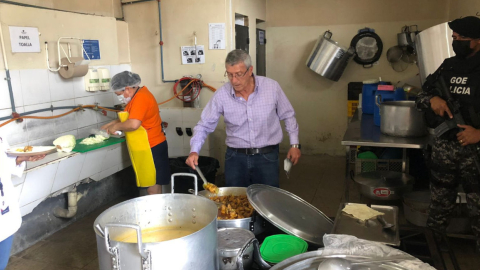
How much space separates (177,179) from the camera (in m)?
3.79

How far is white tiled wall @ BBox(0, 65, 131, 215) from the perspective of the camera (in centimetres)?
292

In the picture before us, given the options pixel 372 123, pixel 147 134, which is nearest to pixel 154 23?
pixel 147 134

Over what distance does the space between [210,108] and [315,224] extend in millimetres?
1211

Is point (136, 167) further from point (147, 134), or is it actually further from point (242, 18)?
point (242, 18)

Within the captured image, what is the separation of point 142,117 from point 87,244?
1.17 meters

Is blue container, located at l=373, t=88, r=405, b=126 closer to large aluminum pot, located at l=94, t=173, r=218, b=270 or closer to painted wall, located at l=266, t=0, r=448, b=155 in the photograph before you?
painted wall, located at l=266, t=0, r=448, b=155

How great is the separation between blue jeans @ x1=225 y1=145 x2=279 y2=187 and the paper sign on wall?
190 cm

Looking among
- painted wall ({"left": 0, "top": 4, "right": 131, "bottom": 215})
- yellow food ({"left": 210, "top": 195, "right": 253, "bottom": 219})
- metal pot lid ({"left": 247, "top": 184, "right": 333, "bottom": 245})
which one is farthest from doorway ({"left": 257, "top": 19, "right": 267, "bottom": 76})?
metal pot lid ({"left": 247, "top": 184, "right": 333, "bottom": 245})

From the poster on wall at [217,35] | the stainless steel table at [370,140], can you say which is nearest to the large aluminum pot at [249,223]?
the stainless steel table at [370,140]

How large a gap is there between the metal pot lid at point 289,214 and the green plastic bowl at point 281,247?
3 cm

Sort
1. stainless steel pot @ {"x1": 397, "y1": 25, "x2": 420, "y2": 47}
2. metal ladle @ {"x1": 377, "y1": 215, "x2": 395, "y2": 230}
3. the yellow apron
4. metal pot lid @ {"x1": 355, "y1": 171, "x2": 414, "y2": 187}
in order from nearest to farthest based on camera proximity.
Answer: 1. metal ladle @ {"x1": 377, "y1": 215, "x2": 395, "y2": 230}
2. the yellow apron
3. metal pot lid @ {"x1": 355, "y1": 171, "x2": 414, "y2": 187}
4. stainless steel pot @ {"x1": 397, "y1": 25, "x2": 420, "y2": 47}

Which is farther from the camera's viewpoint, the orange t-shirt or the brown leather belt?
the orange t-shirt

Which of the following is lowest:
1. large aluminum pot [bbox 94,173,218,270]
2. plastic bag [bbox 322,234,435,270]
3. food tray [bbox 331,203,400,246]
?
food tray [bbox 331,203,400,246]

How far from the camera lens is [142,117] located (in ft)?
10.4
